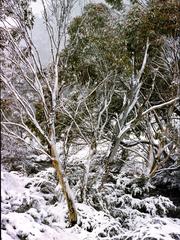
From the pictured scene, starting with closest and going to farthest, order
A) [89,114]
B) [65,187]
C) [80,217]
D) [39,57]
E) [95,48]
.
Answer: [65,187] → [80,217] → [39,57] → [89,114] → [95,48]

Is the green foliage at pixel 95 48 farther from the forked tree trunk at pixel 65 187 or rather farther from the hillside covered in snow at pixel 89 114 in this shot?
the forked tree trunk at pixel 65 187

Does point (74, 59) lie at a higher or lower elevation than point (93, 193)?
higher

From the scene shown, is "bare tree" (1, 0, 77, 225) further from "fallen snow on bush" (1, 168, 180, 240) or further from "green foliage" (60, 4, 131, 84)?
"green foliage" (60, 4, 131, 84)

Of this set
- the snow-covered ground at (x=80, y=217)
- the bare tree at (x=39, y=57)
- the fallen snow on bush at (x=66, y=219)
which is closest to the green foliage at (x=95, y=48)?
the bare tree at (x=39, y=57)

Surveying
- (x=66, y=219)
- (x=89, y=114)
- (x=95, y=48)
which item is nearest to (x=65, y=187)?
(x=66, y=219)

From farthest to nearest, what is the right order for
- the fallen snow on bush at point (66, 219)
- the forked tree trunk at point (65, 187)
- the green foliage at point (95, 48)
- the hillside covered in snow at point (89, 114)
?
the green foliage at point (95, 48)
the forked tree trunk at point (65, 187)
the hillside covered in snow at point (89, 114)
the fallen snow on bush at point (66, 219)

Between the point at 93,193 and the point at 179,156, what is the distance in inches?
182

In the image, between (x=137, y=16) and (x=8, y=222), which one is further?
(x=137, y=16)

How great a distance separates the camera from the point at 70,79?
39.7 ft

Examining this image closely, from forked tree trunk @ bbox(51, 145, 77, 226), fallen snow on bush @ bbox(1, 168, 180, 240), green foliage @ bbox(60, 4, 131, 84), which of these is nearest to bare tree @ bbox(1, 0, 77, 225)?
forked tree trunk @ bbox(51, 145, 77, 226)

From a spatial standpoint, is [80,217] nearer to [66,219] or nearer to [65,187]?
[66,219]

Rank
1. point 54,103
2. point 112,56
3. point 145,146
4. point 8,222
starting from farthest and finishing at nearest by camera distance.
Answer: point 145,146 < point 112,56 < point 54,103 < point 8,222

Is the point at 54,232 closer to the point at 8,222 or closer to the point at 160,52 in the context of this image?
the point at 8,222

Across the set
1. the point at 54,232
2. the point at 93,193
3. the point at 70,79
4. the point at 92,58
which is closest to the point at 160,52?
the point at 92,58
